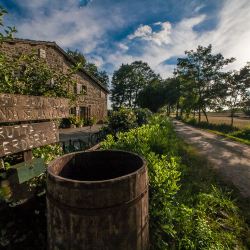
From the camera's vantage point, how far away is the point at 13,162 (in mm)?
2650

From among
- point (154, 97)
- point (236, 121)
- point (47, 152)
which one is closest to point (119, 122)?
point (47, 152)

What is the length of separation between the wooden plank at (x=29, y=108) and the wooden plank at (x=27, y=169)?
504mm

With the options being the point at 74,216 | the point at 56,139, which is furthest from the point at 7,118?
the point at 74,216

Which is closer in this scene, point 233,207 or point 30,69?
point 30,69

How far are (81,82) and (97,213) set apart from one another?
21378 mm

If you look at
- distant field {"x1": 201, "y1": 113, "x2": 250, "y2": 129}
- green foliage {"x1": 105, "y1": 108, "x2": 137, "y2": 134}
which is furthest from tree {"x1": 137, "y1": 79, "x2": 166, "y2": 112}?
green foliage {"x1": 105, "y1": 108, "x2": 137, "y2": 134}

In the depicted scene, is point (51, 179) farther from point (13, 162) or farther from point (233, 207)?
point (233, 207)

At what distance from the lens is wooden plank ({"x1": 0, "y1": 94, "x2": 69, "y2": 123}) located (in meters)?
2.10

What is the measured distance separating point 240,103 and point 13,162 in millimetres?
26819

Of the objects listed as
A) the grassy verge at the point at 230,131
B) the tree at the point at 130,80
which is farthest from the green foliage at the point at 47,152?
the tree at the point at 130,80

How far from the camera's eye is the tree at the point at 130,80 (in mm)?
60487

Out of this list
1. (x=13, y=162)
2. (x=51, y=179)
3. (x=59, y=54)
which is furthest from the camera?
(x=59, y=54)

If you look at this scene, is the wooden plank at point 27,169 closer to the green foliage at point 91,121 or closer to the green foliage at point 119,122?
the green foliage at point 119,122

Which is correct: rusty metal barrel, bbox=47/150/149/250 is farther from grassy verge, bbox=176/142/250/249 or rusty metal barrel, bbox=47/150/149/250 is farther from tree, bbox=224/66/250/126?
tree, bbox=224/66/250/126
